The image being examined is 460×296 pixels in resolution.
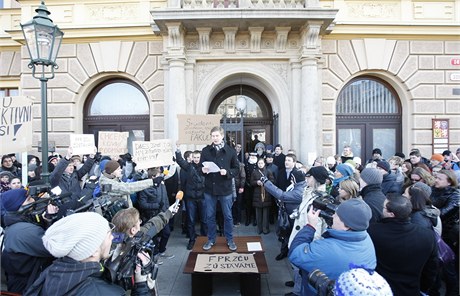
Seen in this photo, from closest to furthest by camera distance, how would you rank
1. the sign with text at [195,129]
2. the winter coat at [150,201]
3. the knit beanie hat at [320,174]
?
the knit beanie hat at [320,174]
the winter coat at [150,201]
the sign with text at [195,129]

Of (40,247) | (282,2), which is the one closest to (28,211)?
(40,247)

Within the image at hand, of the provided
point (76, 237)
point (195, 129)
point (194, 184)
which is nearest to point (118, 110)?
point (195, 129)

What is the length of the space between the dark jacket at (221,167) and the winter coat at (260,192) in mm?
2106

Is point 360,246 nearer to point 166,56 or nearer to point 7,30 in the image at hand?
point 166,56

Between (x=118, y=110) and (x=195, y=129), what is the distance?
4860mm

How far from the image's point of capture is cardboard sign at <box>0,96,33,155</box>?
3.84 m

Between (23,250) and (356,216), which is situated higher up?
(356,216)

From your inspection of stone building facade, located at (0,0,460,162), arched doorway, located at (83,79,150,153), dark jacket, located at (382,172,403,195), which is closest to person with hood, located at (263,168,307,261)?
dark jacket, located at (382,172,403,195)

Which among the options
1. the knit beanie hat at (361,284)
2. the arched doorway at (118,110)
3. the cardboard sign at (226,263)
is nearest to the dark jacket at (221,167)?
the cardboard sign at (226,263)

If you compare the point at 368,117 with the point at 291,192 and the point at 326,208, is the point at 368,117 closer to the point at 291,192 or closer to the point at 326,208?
the point at 291,192

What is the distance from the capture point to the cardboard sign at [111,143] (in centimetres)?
707

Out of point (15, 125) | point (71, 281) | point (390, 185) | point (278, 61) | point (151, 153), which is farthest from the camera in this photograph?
point (278, 61)

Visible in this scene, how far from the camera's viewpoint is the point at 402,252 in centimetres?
Answer: 249

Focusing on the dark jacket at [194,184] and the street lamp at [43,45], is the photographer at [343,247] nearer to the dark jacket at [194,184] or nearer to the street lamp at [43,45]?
the street lamp at [43,45]
